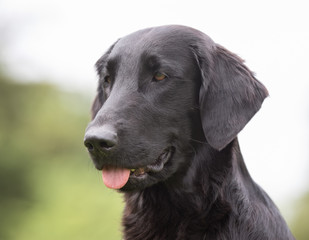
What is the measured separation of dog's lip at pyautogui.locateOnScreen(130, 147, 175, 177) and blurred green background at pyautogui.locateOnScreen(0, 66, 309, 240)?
41.4 ft

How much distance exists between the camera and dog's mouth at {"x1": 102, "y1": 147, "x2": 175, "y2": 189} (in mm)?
3459

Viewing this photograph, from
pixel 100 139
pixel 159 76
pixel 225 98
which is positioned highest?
pixel 159 76

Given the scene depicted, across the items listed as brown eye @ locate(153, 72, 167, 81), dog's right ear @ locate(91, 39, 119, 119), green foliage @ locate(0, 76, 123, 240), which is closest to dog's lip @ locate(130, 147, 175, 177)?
brown eye @ locate(153, 72, 167, 81)

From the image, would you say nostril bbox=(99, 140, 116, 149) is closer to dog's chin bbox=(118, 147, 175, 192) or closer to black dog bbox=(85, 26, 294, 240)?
black dog bbox=(85, 26, 294, 240)

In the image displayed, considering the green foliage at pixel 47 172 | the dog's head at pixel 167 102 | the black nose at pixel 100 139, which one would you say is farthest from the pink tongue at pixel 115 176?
the green foliage at pixel 47 172

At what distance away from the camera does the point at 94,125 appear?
3326 mm

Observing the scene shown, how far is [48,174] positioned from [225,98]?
16480 millimetres

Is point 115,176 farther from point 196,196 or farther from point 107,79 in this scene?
point 107,79

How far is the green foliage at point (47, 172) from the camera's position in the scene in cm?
1656

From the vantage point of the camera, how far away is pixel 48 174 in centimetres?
1944

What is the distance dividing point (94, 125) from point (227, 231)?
1.20 m

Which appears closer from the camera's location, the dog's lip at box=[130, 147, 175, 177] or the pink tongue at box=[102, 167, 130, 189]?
the pink tongue at box=[102, 167, 130, 189]

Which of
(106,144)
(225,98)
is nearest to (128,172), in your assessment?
(106,144)

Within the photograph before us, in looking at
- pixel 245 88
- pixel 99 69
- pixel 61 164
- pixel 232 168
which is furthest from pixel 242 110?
pixel 61 164
